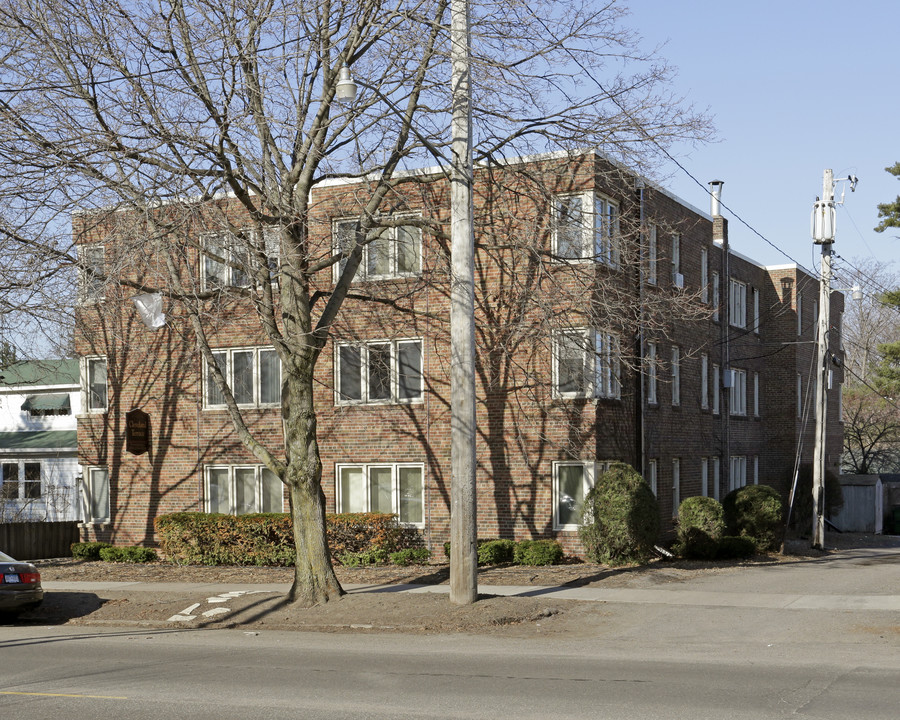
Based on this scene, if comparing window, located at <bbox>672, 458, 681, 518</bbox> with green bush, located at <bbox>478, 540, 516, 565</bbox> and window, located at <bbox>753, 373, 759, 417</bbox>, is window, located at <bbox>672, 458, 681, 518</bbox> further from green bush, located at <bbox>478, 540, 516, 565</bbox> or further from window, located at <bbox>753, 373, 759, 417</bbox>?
window, located at <bbox>753, 373, 759, 417</bbox>

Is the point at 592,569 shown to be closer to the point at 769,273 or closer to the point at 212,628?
the point at 212,628

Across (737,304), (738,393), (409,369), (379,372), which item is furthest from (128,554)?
(737,304)

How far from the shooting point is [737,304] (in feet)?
106

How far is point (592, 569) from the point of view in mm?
20297

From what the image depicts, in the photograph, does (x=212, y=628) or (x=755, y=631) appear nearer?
(x=755, y=631)

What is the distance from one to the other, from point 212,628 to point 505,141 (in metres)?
8.44

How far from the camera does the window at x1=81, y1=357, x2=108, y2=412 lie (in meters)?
26.9

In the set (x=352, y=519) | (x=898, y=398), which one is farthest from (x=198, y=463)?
(x=898, y=398)

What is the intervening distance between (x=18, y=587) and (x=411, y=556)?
27.4 ft

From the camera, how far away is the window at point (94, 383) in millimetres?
26891

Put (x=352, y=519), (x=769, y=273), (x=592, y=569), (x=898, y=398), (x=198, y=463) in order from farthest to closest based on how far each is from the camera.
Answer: (x=898, y=398) < (x=769, y=273) < (x=198, y=463) < (x=352, y=519) < (x=592, y=569)

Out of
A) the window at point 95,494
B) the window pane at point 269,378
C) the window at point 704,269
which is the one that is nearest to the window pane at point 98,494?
the window at point 95,494

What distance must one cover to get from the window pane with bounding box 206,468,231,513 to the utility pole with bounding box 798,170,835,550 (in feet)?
47.1

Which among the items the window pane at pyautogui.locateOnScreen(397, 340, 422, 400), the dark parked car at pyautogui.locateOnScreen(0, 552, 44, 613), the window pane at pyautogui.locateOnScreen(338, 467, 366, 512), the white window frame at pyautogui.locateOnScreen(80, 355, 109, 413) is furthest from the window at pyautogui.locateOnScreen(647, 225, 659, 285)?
the dark parked car at pyautogui.locateOnScreen(0, 552, 44, 613)
